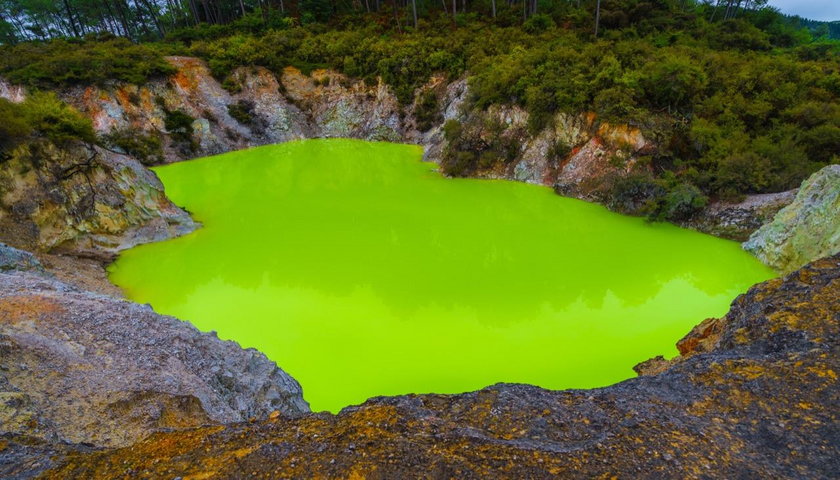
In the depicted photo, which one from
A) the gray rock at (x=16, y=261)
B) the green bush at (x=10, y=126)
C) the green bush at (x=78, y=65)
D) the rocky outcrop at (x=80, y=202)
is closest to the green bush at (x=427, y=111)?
the green bush at (x=78, y=65)

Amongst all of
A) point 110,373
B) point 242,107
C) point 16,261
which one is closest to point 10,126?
point 16,261

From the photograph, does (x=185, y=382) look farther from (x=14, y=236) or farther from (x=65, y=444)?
(x=14, y=236)

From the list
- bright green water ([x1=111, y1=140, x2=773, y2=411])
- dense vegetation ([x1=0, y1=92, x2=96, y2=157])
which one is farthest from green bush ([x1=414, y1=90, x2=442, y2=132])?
dense vegetation ([x1=0, y1=92, x2=96, y2=157])

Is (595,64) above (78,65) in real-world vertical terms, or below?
below

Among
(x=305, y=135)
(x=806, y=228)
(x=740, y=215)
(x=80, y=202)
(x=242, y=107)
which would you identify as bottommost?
(x=740, y=215)

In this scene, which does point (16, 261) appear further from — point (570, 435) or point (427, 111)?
point (427, 111)

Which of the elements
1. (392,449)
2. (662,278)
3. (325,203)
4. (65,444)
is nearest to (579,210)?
(662,278)
